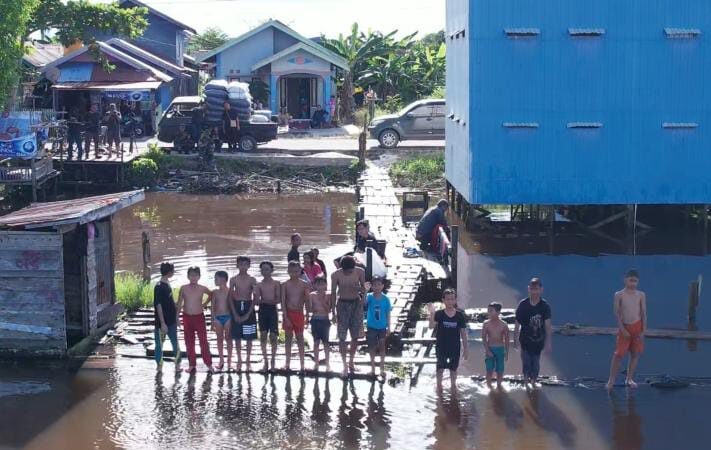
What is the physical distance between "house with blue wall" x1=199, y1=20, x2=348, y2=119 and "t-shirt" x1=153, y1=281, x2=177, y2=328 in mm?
30443

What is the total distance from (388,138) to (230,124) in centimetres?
553

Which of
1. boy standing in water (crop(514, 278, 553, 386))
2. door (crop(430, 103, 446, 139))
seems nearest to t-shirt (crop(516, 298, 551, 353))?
boy standing in water (crop(514, 278, 553, 386))

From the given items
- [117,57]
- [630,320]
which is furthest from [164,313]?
[117,57]

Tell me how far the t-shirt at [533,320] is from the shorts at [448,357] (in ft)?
2.71

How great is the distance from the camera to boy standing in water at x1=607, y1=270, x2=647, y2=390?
40.8 ft

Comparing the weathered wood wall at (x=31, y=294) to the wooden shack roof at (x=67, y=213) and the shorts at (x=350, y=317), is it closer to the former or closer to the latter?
the wooden shack roof at (x=67, y=213)

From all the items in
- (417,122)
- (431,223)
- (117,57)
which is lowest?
→ (431,223)

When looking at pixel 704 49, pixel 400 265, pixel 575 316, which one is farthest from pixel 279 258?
pixel 704 49

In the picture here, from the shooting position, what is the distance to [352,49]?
45.9 meters

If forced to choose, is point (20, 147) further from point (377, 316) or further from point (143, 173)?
point (377, 316)

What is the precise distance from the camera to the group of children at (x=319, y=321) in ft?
40.7

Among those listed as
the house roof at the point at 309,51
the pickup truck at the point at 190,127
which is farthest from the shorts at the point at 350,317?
the house roof at the point at 309,51

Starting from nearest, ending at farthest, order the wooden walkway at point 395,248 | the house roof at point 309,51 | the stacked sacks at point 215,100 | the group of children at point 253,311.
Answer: the group of children at point 253,311, the wooden walkway at point 395,248, the stacked sacks at point 215,100, the house roof at point 309,51

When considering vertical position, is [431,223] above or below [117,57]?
below
